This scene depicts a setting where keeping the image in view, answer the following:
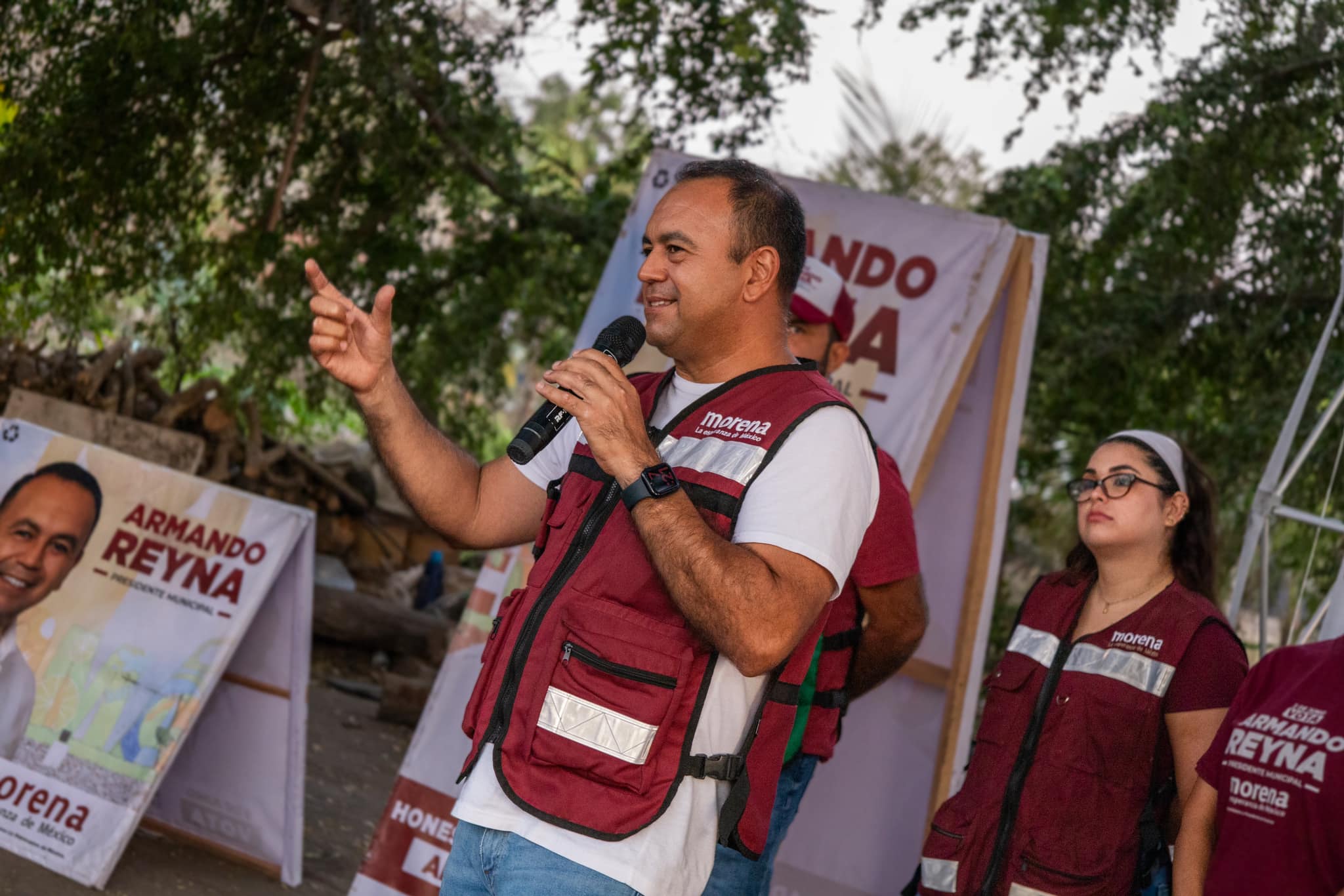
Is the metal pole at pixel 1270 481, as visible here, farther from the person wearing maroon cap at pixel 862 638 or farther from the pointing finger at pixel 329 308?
the pointing finger at pixel 329 308

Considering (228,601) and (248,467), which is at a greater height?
(248,467)

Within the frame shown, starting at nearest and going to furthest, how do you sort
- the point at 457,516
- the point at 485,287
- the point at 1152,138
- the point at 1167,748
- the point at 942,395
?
the point at 457,516
the point at 1167,748
the point at 942,395
the point at 1152,138
the point at 485,287

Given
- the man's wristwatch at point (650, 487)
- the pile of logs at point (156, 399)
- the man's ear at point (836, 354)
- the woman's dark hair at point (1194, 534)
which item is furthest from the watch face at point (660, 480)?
the pile of logs at point (156, 399)

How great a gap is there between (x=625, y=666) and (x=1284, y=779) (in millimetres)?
1192

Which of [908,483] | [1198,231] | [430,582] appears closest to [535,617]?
[908,483]

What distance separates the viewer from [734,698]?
6.58 ft

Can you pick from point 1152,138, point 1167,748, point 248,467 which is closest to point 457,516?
point 1167,748

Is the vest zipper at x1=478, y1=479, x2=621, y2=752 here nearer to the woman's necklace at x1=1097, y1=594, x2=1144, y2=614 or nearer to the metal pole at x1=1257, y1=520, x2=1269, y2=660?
the woman's necklace at x1=1097, y1=594, x2=1144, y2=614

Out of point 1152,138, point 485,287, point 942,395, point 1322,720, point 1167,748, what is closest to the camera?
point 1322,720

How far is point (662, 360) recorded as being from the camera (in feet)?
15.3

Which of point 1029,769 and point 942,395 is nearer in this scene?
point 1029,769

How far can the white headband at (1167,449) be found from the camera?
3105mm

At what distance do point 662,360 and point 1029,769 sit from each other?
220cm

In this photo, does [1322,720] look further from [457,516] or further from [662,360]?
Answer: [662,360]
